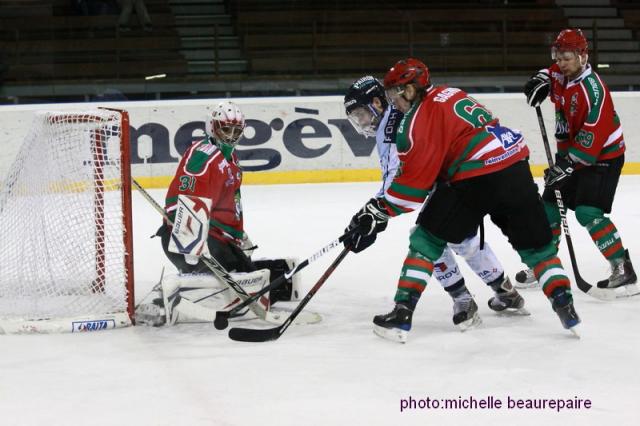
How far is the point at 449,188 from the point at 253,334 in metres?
0.80

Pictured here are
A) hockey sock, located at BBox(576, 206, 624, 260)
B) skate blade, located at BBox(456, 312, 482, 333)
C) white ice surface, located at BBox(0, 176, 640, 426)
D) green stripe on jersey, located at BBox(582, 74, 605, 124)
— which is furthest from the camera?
hockey sock, located at BBox(576, 206, 624, 260)

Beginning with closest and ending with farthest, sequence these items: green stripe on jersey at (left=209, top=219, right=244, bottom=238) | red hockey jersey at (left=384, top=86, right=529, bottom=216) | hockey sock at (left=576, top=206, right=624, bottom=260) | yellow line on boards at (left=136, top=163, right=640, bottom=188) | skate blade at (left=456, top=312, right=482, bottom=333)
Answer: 1. red hockey jersey at (left=384, top=86, right=529, bottom=216)
2. skate blade at (left=456, top=312, right=482, bottom=333)
3. green stripe on jersey at (left=209, top=219, right=244, bottom=238)
4. hockey sock at (left=576, top=206, right=624, bottom=260)
5. yellow line on boards at (left=136, top=163, right=640, bottom=188)

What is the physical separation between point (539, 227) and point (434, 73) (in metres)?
5.97

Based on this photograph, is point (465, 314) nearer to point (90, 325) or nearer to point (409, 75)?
point (409, 75)

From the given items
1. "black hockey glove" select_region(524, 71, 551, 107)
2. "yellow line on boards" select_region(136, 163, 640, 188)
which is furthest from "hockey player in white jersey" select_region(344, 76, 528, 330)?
"yellow line on boards" select_region(136, 163, 640, 188)

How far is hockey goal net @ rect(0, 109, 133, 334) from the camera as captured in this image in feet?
11.3

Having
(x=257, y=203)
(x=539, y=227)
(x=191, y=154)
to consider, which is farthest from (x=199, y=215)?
(x=257, y=203)

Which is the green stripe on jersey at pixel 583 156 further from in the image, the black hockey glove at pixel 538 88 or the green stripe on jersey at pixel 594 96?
the black hockey glove at pixel 538 88

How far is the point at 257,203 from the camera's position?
689 centimetres

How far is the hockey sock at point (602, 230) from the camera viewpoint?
379 centimetres

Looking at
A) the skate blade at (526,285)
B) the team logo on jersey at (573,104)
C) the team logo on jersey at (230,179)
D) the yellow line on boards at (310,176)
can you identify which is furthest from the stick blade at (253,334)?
the yellow line on boards at (310,176)

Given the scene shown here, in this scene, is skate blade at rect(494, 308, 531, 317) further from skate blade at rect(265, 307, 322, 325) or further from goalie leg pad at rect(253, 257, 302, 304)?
goalie leg pad at rect(253, 257, 302, 304)

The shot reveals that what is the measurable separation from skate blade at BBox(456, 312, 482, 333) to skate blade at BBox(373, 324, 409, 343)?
0.24 meters

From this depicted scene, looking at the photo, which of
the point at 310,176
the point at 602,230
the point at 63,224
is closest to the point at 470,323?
the point at 602,230
